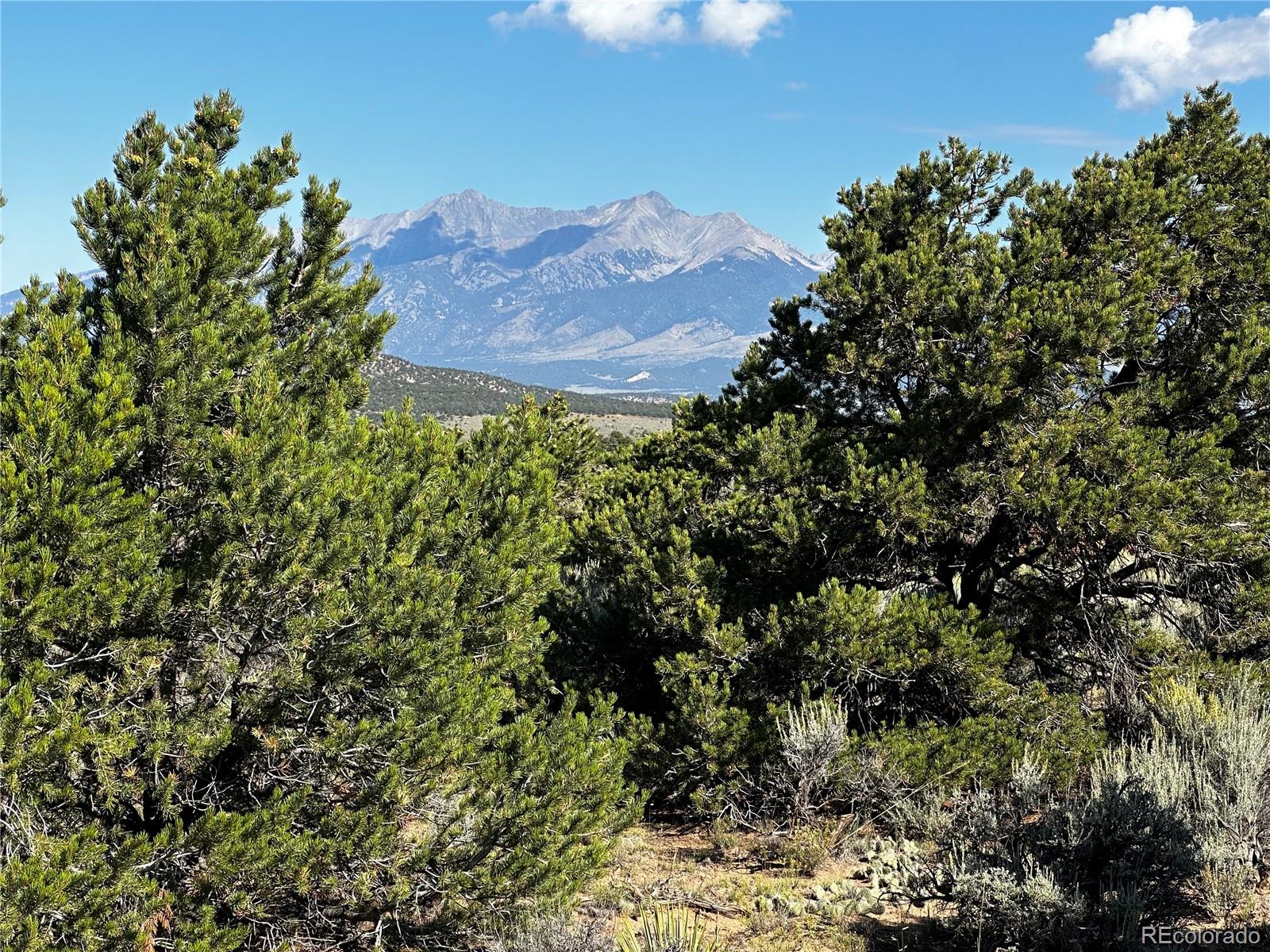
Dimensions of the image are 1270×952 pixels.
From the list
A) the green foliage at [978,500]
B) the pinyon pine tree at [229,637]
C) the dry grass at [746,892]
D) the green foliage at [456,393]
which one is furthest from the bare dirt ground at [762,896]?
the green foliage at [456,393]

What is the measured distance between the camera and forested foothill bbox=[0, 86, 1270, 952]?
484 centimetres

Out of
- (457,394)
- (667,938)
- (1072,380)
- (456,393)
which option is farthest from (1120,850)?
(456,393)

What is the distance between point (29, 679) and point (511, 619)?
275 centimetres

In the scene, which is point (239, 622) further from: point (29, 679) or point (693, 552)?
point (693, 552)

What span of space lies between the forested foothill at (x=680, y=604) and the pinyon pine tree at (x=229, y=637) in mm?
27

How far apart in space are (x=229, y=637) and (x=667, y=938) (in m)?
3.07

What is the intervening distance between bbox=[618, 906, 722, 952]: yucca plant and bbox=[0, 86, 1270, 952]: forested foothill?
0.20 ft

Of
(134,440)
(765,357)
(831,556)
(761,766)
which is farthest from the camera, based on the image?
(765,357)

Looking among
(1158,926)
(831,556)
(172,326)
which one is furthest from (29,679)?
(831,556)

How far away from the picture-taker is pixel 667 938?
506 centimetres

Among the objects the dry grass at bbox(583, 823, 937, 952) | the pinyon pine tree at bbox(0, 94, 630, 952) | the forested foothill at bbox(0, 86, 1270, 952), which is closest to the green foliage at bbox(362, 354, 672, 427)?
the forested foothill at bbox(0, 86, 1270, 952)

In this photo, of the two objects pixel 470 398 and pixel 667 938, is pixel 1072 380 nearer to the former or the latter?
pixel 667 938

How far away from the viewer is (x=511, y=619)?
19.9 ft

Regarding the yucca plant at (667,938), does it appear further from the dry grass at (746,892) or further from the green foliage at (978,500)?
the green foliage at (978,500)
